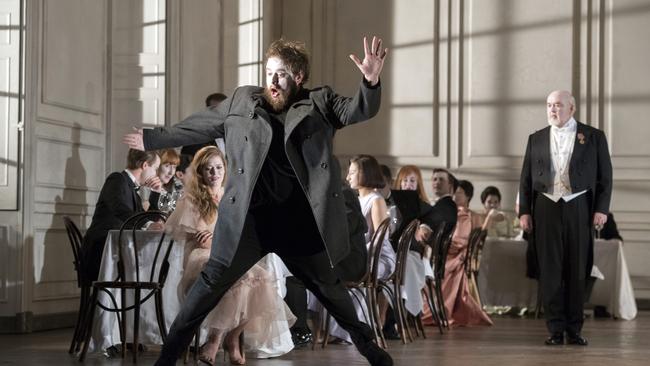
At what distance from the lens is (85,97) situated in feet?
26.6

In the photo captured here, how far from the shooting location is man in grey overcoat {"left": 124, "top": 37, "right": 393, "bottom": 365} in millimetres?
4090

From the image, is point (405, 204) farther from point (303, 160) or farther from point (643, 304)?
point (643, 304)

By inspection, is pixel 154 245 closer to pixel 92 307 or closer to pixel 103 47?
pixel 92 307

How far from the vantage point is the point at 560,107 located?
669 cm

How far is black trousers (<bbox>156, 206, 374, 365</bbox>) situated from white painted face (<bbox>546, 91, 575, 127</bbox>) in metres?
2.83

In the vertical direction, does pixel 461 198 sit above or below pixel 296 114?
below

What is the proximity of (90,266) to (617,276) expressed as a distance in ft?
17.1

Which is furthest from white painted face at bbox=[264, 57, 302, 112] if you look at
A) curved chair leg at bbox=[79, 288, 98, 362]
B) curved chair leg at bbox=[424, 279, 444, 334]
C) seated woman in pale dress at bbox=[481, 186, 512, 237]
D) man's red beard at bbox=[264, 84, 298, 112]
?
seated woman in pale dress at bbox=[481, 186, 512, 237]

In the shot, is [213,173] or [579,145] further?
[579,145]

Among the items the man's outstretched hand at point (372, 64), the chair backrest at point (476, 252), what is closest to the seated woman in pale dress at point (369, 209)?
the chair backrest at point (476, 252)

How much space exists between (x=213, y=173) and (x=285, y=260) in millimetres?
1301

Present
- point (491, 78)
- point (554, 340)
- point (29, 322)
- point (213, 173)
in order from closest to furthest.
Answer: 1. point (213, 173)
2. point (554, 340)
3. point (29, 322)
4. point (491, 78)

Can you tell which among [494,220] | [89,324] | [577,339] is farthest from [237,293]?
[494,220]

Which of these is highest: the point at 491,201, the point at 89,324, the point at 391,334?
the point at 491,201
